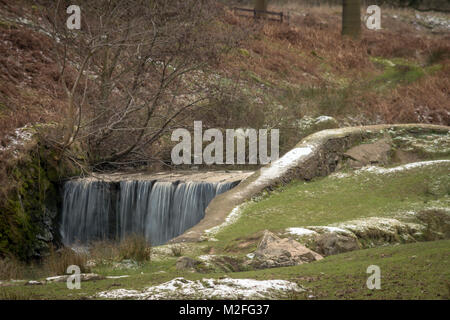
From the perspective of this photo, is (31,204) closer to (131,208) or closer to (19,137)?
(19,137)

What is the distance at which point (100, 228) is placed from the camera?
56.9ft

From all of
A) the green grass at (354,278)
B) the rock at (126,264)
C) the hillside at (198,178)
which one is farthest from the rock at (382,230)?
the rock at (126,264)

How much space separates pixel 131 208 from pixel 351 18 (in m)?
23.8

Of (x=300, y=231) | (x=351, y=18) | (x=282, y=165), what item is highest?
(x=351, y=18)

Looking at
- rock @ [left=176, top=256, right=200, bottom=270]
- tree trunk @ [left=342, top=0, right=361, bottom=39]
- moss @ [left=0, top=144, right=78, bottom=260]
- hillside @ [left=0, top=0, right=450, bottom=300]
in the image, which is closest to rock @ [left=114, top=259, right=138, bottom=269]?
hillside @ [left=0, top=0, right=450, bottom=300]

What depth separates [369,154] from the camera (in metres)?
16.3

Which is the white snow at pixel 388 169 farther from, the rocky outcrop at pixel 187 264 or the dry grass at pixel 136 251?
the rocky outcrop at pixel 187 264

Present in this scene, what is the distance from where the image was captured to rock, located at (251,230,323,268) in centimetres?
886

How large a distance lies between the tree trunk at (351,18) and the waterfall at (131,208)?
23000 millimetres

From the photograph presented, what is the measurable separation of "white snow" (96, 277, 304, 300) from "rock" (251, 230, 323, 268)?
6.42ft

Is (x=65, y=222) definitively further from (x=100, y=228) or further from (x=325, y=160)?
(x=325, y=160)

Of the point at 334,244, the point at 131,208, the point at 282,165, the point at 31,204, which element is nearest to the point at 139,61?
the point at 131,208

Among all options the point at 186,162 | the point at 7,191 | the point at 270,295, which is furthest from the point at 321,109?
the point at 270,295
